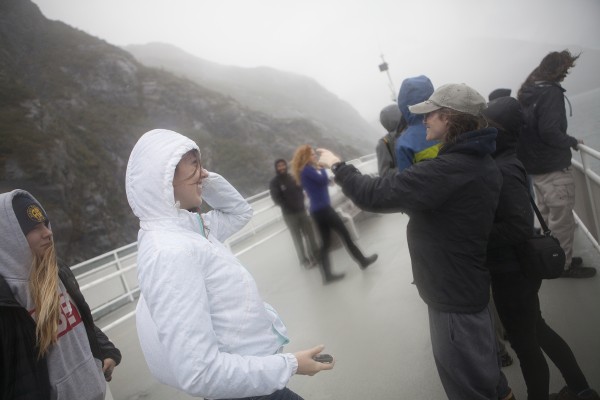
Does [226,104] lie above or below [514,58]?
above

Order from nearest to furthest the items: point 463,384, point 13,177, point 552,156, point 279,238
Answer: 1. point 463,384
2. point 552,156
3. point 279,238
4. point 13,177

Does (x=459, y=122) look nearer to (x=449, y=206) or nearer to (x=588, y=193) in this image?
(x=449, y=206)

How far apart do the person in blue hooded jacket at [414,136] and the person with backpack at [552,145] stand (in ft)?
4.86

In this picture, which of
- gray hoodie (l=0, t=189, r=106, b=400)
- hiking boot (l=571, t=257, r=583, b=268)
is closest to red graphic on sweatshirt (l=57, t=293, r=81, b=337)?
gray hoodie (l=0, t=189, r=106, b=400)

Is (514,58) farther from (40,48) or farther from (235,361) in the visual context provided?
(235,361)

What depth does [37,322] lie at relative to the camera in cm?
147

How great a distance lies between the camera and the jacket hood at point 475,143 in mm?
1477

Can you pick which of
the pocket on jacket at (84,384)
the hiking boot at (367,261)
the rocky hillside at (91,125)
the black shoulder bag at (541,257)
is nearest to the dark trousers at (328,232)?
the hiking boot at (367,261)

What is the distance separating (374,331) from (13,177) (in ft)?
80.2

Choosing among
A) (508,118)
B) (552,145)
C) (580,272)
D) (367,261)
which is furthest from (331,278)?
(508,118)

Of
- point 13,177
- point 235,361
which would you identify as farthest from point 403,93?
point 13,177

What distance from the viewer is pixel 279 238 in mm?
7637

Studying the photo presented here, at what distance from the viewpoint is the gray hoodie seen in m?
1.47

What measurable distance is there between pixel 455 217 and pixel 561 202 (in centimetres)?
237
